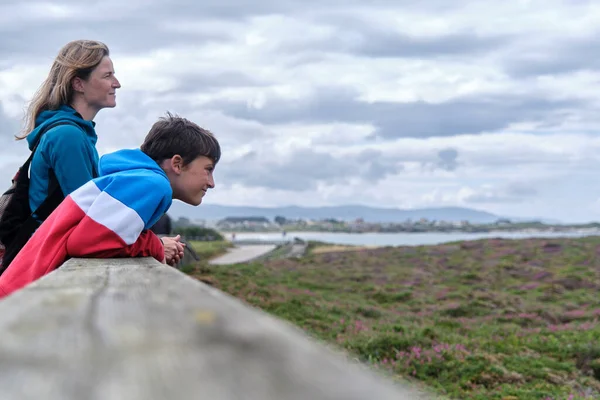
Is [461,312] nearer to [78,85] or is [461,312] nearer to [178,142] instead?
[178,142]

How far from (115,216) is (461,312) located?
1535 centimetres

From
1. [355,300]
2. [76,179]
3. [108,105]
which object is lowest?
[355,300]

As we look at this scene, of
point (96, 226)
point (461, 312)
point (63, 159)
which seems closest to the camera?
point (96, 226)

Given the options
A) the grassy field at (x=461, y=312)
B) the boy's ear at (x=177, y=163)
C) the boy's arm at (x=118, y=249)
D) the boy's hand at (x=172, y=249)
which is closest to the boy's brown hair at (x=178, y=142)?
the boy's ear at (x=177, y=163)

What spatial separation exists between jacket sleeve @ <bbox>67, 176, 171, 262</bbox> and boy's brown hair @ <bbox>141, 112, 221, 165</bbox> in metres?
0.86

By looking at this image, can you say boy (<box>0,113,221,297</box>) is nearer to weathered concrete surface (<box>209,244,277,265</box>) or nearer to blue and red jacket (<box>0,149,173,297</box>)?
blue and red jacket (<box>0,149,173,297</box>)

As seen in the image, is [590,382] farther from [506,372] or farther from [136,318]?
[136,318]

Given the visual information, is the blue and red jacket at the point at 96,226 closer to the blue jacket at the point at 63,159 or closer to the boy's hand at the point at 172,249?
the blue jacket at the point at 63,159

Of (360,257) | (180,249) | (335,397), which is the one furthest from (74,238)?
(360,257)

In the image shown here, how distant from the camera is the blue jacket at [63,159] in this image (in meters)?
3.91

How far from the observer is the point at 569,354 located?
11.3m

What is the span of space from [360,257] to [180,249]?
31609mm

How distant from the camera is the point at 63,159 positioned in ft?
12.8

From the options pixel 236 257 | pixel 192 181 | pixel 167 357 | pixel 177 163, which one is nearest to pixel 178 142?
pixel 177 163
